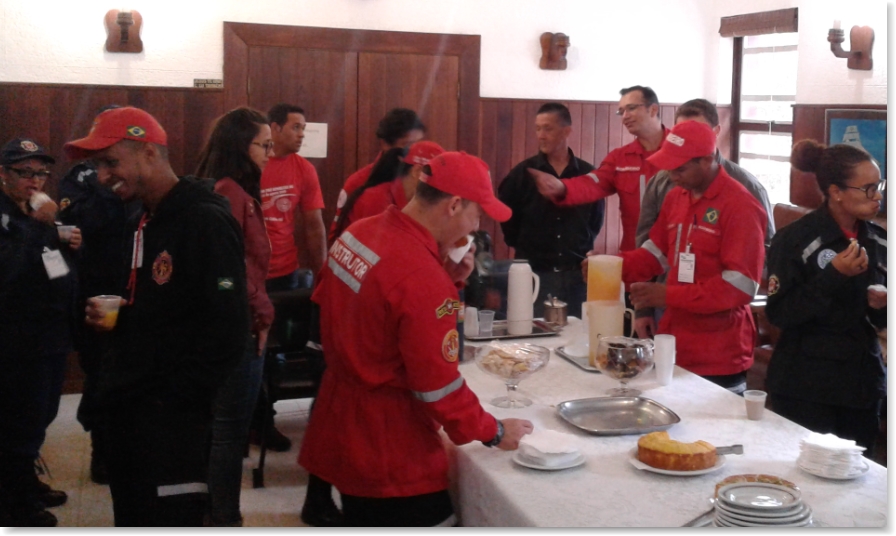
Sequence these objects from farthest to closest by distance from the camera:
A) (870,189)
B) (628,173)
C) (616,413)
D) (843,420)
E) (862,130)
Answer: (628,173) → (862,130) → (843,420) → (870,189) → (616,413)

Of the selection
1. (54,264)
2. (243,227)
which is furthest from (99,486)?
(243,227)

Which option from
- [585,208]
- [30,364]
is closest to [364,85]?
[585,208]

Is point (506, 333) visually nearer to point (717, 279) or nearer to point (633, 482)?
point (717, 279)

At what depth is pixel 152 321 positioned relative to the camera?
1.68 meters

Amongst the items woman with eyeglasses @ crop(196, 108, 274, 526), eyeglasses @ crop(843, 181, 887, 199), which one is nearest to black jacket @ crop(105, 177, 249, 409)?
woman with eyeglasses @ crop(196, 108, 274, 526)

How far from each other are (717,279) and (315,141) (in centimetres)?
276

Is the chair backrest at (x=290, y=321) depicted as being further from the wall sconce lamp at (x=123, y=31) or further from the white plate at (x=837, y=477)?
the white plate at (x=837, y=477)

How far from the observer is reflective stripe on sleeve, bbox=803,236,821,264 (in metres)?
2.14

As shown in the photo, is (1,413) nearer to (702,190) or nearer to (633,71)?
(702,190)

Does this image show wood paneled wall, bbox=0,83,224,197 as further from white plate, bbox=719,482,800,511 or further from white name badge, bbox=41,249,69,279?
white plate, bbox=719,482,800,511

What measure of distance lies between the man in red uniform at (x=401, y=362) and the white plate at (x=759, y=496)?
397mm

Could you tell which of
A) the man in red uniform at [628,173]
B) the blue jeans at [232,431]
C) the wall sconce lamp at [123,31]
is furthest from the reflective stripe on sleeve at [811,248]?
the wall sconce lamp at [123,31]

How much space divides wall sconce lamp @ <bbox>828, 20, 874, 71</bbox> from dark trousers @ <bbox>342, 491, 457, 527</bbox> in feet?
5.25

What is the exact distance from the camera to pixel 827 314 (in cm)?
211
